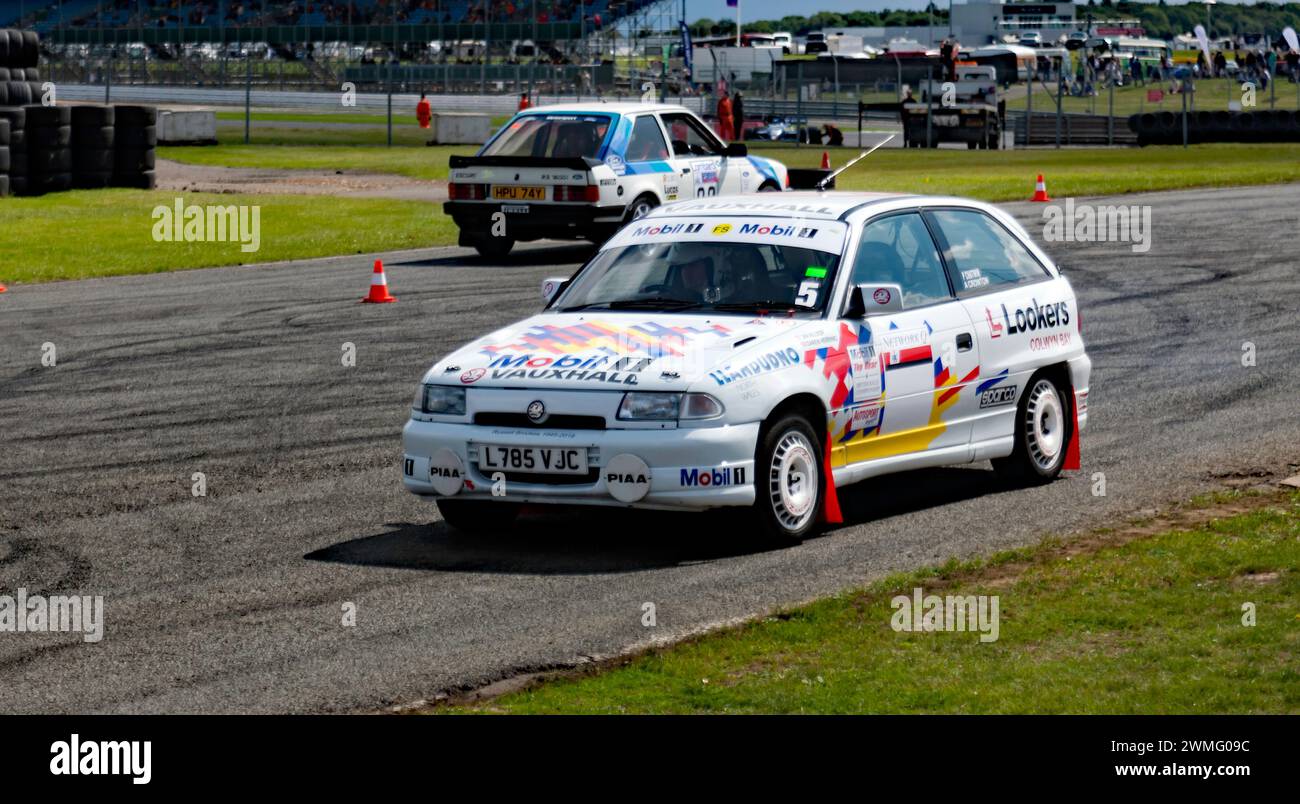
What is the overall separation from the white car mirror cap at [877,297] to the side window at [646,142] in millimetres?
12315

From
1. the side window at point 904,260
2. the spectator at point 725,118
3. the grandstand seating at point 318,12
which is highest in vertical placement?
the grandstand seating at point 318,12

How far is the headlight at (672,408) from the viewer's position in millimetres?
8070

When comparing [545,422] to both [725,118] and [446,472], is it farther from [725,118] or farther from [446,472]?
[725,118]

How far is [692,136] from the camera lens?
22031 millimetres

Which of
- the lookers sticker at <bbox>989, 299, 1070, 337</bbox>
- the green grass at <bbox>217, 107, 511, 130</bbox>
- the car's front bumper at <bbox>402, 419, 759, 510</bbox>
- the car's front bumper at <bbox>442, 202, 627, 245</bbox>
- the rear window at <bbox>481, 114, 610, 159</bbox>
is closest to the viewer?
the car's front bumper at <bbox>402, 419, 759, 510</bbox>

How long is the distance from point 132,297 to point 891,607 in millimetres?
12971

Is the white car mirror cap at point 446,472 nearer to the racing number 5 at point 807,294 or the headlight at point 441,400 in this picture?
the headlight at point 441,400

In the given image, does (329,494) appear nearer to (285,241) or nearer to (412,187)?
(285,241)

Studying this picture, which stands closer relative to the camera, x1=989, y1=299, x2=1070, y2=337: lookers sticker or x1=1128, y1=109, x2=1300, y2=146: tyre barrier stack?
x1=989, y1=299, x2=1070, y2=337: lookers sticker

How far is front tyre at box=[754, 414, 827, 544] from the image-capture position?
26.9 feet

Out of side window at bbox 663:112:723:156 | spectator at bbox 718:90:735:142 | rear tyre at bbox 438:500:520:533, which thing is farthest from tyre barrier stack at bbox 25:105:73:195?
rear tyre at bbox 438:500:520:533

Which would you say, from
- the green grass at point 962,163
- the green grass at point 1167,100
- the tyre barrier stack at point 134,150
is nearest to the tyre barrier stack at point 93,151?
the tyre barrier stack at point 134,150

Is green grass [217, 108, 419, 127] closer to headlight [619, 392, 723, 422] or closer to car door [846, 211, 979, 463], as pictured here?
car door [846, 211, 979, 463]
